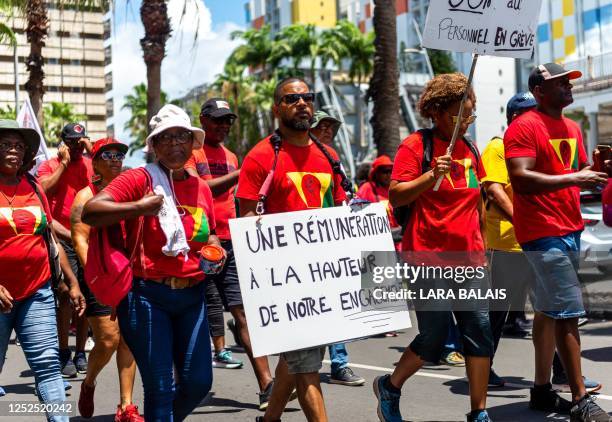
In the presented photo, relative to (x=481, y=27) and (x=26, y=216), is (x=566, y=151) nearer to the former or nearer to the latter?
(x=481, y=27)

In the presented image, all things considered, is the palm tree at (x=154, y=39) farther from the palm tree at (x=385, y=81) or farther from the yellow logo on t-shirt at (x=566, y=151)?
the yellow logo on t-shirt at (x=566, y=151)

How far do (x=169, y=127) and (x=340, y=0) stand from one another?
106186 mm

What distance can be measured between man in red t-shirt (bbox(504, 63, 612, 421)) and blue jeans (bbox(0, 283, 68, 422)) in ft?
9.21

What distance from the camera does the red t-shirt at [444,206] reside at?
5.73 m

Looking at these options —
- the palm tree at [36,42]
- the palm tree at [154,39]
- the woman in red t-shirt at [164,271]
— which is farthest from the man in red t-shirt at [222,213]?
the palm tree at [36,42]

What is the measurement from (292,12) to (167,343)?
10869 centimetres

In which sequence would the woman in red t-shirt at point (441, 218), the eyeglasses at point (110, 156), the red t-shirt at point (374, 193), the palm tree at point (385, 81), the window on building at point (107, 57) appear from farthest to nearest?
the window on building at point (107, 57) < the palm tree at point (385, 81) < the red t-shirt at point (374, 193) < the eyeglasses at point (110, 156) < the woman in red t-shirt at point (441, 218)

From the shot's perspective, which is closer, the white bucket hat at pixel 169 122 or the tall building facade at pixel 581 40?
the white bucket hat at pixel 169 122

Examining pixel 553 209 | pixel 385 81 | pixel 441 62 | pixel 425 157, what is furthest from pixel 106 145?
pixel 441 62

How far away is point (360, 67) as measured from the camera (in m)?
70.1

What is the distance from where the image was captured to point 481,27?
5.84 m

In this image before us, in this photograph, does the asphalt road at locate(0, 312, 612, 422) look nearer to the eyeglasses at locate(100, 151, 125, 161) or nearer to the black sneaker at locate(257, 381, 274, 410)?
the black sneaker at locate(257, 381, 274, 410)

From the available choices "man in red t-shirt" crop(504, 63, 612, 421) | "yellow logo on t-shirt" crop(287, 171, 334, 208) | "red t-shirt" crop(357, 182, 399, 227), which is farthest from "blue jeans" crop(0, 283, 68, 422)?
"red t-shirt" crop(357, 182, 399, 227)

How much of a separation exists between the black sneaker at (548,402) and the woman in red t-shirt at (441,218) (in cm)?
93
